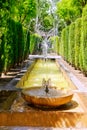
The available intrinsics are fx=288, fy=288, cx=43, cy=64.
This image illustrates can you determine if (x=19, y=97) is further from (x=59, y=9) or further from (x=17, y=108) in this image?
(x=59, y=9)

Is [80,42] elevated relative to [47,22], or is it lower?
lower

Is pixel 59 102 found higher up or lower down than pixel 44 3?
lower down

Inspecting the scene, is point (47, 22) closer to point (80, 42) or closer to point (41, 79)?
point (80, 42)

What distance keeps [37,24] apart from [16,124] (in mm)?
42271

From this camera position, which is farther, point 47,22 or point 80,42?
point 47,22

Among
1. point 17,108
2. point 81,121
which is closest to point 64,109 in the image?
→ point 81,121

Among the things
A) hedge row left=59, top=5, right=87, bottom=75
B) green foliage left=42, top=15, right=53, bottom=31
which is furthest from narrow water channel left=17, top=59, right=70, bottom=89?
green foliage left=42, top=15, right=53, bottom=31

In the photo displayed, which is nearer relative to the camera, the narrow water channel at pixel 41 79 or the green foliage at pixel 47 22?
the narrow water channel at pixel 41 79

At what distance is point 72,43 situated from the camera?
15.0 metres

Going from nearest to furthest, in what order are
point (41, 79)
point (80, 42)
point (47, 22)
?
point (41, 79)
point (80, 42)
point (47, 22)

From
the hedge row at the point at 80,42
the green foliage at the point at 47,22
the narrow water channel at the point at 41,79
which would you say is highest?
the green foliage at the point at 47,22

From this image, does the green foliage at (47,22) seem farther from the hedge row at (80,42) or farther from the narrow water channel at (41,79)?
the narrow water channel at (41,79)

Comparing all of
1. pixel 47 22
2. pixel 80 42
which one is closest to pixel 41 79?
pixel 80 42

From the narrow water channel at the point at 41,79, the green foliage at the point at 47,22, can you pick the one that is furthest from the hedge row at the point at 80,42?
the green foliage at the point at 47,22
